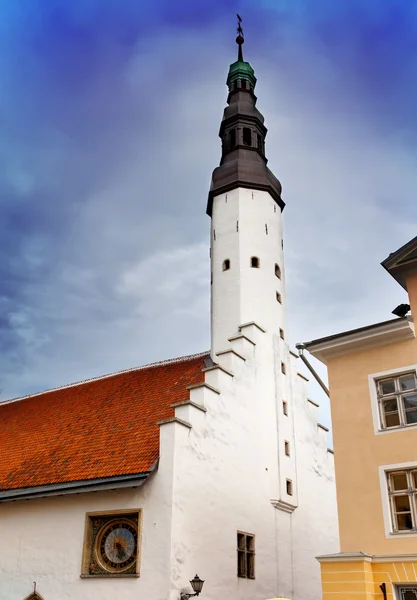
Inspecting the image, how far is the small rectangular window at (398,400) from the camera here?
12961mm

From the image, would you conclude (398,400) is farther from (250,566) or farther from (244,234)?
(244,234)

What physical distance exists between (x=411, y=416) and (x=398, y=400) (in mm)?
457

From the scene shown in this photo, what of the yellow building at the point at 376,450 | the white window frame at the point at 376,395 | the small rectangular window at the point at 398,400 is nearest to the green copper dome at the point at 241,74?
the yellow building at the point at 376,450

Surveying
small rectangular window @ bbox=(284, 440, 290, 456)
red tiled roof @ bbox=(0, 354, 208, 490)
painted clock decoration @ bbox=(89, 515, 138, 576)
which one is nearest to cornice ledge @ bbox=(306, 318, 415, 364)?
red tiled roof @ bbox=(0, 354, 208, 490)

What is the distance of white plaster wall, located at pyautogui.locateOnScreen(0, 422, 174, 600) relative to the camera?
15.3 metres

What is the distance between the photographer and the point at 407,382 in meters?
13.3

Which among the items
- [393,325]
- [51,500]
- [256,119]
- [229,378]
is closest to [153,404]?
[229,378]


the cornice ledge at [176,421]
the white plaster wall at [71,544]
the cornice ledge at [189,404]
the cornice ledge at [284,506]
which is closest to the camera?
the white plaster wall at [71,544]

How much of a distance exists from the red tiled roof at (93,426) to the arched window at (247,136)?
9211 mm

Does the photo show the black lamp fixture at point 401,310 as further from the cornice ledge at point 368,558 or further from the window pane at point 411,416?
the cornice ledge at point 368,558

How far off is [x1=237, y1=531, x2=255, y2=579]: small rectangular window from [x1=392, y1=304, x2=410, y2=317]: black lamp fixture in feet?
24.7

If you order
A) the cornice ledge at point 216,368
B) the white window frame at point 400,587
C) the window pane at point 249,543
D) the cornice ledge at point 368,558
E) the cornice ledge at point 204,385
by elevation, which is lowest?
the white window frame at point 400,587

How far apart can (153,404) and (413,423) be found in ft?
29.8

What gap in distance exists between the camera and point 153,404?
19812 millimetres
